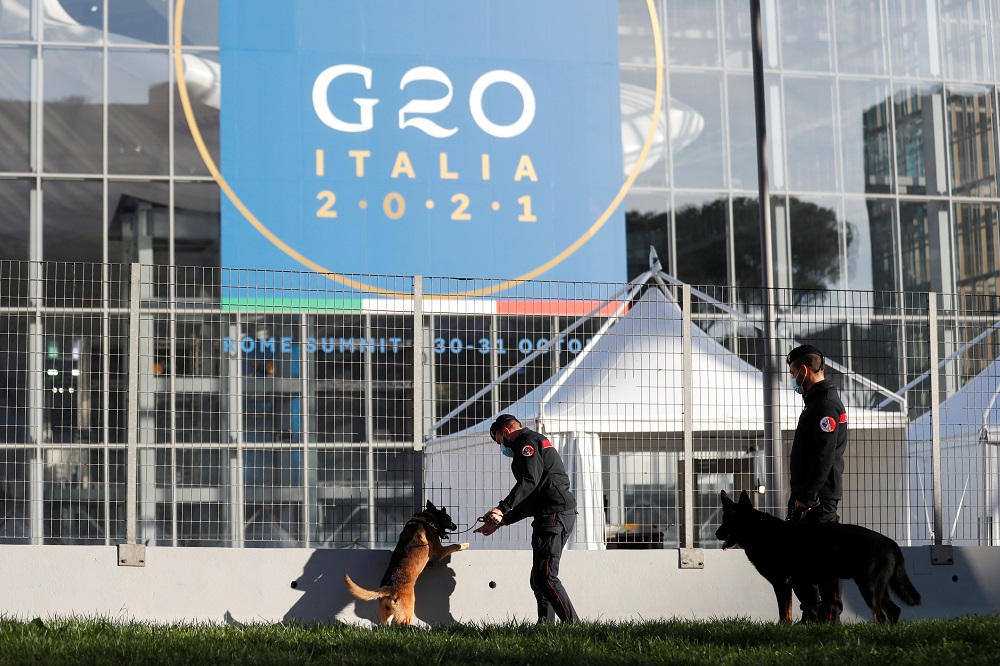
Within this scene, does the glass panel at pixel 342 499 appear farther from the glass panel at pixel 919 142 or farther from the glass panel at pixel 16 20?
the glass panel at pixel 919 142

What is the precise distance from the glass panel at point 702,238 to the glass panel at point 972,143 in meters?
4.69

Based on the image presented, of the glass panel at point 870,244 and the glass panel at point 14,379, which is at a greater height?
the glass panel at point 870,244

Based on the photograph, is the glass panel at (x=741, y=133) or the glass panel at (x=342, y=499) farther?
the glass panel at (x=741, y=133)

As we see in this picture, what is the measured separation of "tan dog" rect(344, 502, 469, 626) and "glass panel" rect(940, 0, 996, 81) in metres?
17.5

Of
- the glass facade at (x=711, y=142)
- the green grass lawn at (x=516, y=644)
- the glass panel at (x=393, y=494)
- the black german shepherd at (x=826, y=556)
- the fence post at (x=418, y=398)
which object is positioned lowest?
the green grass lawn at (x=516, y=644)

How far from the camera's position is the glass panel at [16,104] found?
20.6m

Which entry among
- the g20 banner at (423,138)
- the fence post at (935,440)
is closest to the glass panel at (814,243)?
the g20 banner at (423,138)

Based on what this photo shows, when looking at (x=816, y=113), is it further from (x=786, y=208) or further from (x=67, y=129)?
(x=67, y=129)

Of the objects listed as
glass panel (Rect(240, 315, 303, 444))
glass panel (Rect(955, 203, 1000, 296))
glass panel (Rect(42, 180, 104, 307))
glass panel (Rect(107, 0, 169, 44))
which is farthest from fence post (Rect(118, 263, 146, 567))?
glass panel (Rect(955, 203, 1000, 296))

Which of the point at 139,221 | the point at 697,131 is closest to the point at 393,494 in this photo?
the point at 139,221

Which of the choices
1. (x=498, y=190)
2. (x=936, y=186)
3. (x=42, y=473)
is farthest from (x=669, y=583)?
(x=936, y=186)

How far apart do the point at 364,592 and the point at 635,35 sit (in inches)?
604

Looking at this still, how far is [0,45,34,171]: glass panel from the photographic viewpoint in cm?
2062

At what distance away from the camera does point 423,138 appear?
2120cm
